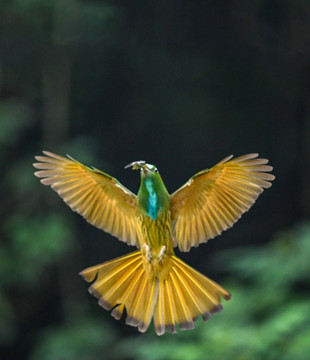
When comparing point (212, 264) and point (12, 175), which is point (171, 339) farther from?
point (12, 175)

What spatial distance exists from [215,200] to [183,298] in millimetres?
401

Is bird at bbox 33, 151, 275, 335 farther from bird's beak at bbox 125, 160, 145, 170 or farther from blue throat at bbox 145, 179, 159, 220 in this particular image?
bird's beak at bbox 125, 160, 145, 170

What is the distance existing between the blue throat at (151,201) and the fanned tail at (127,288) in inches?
12.4

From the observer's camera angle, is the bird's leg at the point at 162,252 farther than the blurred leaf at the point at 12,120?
No

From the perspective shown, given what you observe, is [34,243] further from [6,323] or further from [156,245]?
[156,245]

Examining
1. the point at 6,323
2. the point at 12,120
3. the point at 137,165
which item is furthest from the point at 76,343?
the point at 137,165

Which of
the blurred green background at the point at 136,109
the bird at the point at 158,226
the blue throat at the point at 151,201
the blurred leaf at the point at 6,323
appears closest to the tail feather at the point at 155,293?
the bird at the point at 158,226

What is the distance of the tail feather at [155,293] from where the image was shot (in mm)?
2434

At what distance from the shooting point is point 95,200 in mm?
2496

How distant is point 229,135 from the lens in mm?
6070

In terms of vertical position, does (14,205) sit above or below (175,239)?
below

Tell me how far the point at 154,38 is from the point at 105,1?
55cm

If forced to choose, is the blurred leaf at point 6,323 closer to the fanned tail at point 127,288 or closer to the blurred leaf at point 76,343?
the blurred leaf at point 76,343

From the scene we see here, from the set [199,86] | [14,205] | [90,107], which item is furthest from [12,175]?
[199,86]
